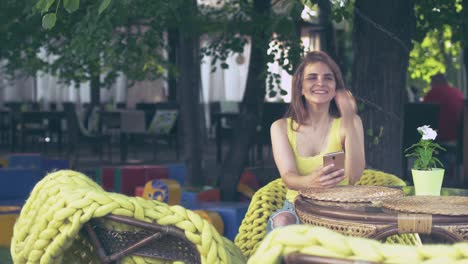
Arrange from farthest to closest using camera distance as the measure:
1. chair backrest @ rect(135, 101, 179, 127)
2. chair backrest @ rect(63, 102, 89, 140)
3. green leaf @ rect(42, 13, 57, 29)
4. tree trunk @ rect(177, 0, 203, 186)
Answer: chair backrest @ rect(135, 101, 179, 127) → chair backrest @ rect(63, 102, 89, 140) → tree trunk @ rect(177, 0, 203, 186) → green leaf @ rect(42, 13, 57, 29)

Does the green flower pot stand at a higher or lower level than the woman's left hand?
lower

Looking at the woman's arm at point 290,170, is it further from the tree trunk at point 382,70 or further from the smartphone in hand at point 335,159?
the tree trunk at point 382,70

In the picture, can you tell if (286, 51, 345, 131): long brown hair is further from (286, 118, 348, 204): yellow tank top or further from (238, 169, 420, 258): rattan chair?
(238, 169, 420, 258): rattan chair

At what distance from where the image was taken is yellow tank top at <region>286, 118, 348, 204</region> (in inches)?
166

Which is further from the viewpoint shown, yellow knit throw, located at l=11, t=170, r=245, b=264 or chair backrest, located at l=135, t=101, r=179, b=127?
chair backrest, located at l=135, t=101, r=179, b=127

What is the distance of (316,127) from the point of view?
4.31 meters

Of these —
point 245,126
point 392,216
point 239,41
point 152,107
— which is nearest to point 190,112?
point 245,126

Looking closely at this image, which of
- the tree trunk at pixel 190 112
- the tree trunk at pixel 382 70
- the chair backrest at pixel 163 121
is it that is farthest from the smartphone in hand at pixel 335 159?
the chair backrest at pixel 163 121

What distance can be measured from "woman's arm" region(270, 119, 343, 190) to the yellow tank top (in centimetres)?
2

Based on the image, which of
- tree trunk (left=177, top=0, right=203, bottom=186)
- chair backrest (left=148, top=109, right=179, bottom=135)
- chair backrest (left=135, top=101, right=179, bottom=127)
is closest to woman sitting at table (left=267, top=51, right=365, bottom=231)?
tree trunk (left=177, top=0, right=203, bottom=186)

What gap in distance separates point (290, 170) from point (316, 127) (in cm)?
27

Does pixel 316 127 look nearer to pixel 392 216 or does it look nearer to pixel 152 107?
pixel 392 216

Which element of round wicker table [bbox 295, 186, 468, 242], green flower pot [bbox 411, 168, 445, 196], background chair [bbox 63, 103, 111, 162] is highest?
green flower pot [bbox 411, 168, 445, 196]

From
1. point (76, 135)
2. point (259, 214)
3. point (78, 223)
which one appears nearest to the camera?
point (78, 223)
